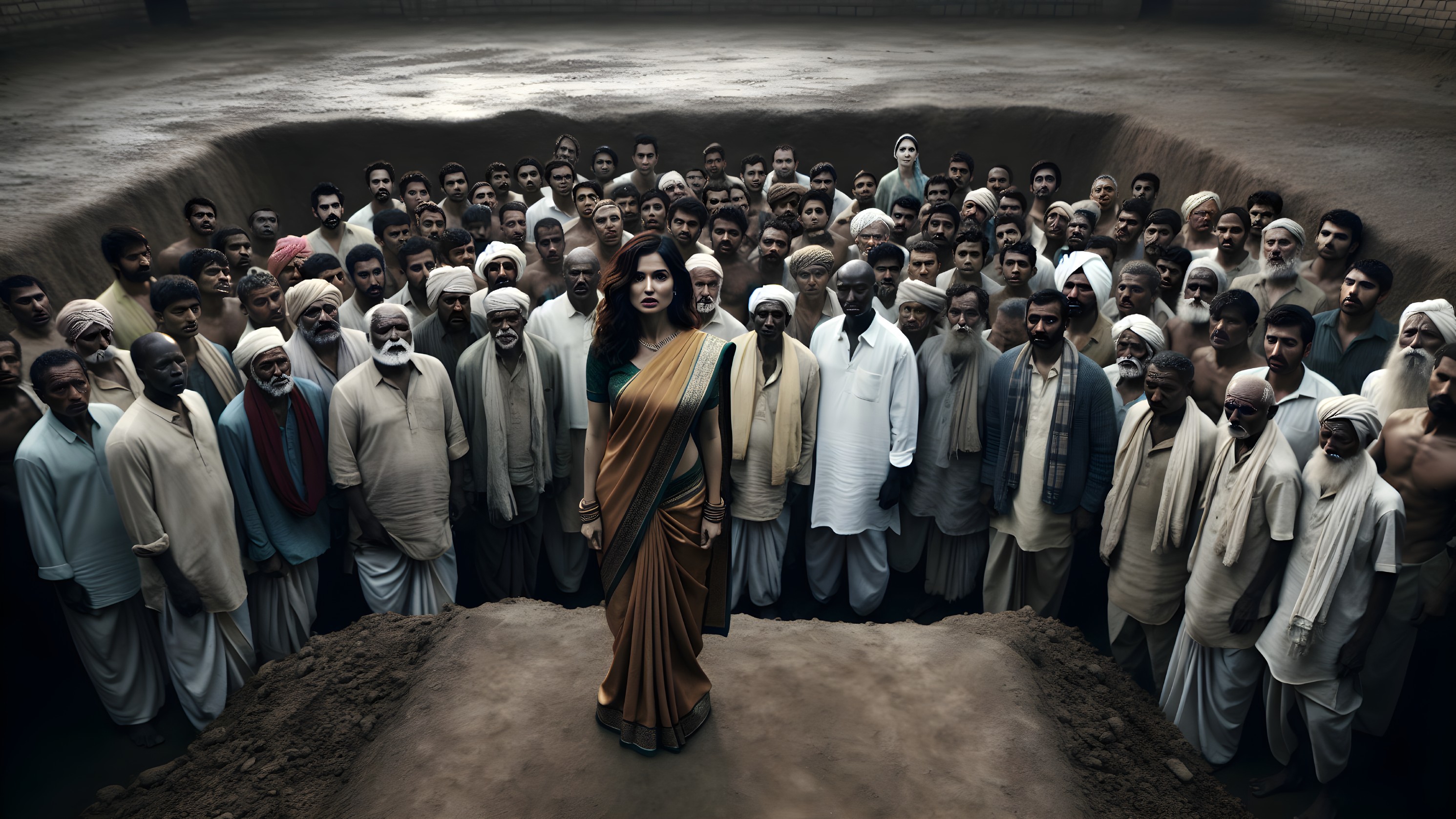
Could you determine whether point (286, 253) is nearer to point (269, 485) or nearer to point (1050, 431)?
point (269, 485)

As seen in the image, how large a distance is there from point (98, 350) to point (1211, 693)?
6.34 metres

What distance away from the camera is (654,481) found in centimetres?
345

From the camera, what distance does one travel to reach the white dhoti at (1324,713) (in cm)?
438

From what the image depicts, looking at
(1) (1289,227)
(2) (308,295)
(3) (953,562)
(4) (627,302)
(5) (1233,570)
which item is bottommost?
(3) (953,562)

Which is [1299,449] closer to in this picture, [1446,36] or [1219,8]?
[1446,36]

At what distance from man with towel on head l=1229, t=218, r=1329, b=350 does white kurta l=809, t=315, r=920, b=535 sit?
272 centimetres

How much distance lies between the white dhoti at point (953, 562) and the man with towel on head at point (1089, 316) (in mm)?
1429

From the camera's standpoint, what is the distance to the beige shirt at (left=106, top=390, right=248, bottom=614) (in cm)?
441

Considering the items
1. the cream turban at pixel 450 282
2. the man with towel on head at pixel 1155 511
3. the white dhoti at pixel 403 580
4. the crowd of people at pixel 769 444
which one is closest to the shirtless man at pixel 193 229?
the crowd of people at pixel 769 444

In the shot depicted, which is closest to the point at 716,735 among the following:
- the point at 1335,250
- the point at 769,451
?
the point at 769,451

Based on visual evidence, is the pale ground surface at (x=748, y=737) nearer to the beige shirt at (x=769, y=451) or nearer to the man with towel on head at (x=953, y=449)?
the beige shirt at (x=769, y=451)

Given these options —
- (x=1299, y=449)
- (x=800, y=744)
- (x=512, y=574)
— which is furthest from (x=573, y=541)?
(x=1299, y=449)

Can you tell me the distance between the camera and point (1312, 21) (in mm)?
15688

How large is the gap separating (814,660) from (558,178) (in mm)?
6569
